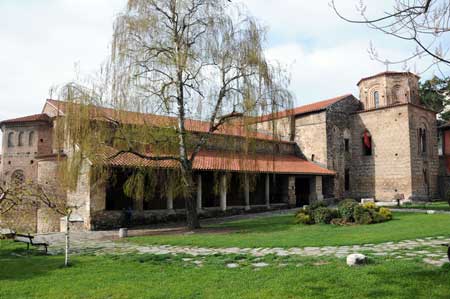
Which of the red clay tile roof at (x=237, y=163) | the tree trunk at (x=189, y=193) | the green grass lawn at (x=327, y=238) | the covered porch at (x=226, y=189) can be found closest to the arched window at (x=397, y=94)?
the red clay tile roof at (x=237, y=163)

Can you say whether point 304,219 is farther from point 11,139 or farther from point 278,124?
point 11,139

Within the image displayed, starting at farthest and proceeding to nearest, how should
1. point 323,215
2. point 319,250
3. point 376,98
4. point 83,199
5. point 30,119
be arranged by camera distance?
point 376,98 → point 30,119 → point 83,199 → point 323,215 → point 319,250

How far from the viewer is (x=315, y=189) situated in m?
26.0

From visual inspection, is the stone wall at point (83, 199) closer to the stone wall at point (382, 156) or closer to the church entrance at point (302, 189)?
the church entrance at point (302, 189)

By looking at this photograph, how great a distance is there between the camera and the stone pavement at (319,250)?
751 centimetres

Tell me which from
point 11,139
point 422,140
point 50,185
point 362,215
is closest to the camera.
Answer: point 362,215

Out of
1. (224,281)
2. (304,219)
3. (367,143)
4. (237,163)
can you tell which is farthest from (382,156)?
(224,281)

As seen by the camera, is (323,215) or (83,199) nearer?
(323,215)

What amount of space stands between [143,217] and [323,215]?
846 centimetres

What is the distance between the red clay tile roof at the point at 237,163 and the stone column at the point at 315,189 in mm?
627

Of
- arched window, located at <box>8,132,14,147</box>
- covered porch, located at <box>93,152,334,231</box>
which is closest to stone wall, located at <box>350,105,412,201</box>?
covered porch, located at <box>93,152,334,231</box>

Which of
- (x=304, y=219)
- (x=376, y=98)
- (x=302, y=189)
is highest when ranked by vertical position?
(x=376, y=98)

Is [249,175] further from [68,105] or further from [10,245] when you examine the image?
[10,245]

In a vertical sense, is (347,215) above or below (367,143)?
below
